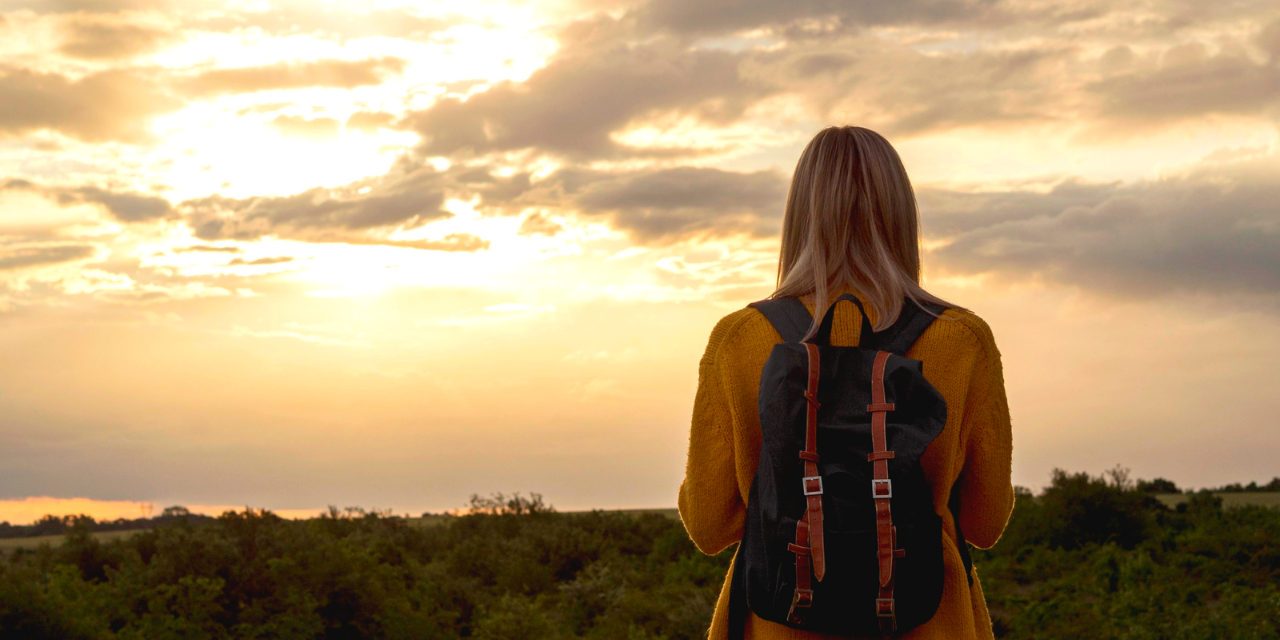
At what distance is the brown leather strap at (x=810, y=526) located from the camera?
243 centimetres

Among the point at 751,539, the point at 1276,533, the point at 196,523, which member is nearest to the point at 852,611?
the point at 751,539

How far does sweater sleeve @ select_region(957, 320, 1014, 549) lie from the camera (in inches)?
110

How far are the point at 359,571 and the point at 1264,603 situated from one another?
31.4ft

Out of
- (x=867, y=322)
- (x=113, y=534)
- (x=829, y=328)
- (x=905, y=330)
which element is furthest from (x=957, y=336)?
(x=113, y=534)

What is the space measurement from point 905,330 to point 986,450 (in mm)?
457

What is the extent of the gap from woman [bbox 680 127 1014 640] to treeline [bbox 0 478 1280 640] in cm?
724

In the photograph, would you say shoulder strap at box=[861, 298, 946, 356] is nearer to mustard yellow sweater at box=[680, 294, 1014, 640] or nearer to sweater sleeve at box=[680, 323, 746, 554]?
mustard yellow sweater at box=[680, 294, 1014, 640]

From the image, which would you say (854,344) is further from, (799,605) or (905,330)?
(799,605)

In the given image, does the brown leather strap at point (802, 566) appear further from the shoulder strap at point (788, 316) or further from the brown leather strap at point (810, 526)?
the shoulder strap at point (788, 316)

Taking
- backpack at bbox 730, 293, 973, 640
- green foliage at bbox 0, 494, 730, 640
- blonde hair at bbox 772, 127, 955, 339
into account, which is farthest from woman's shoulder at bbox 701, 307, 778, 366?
green foliage at bbox 0, 494, 730, 640

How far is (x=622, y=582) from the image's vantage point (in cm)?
1385

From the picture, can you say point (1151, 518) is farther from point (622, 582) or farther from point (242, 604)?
point (242, 604)

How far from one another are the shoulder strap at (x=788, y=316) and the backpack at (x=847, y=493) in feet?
0.66

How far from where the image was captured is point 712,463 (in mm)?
2867
